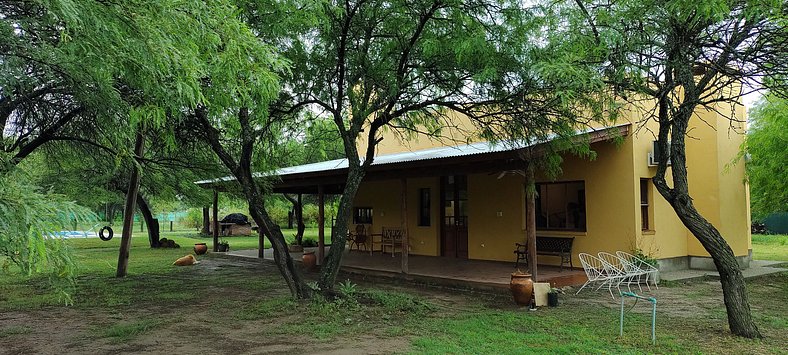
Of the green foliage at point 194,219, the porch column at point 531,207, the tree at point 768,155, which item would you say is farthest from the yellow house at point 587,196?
the green foliage at point 194,219

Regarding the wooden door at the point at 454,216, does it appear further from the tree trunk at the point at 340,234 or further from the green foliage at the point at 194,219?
the green foliage at the point at 194,219

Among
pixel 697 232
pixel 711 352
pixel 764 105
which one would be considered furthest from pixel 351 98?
pixel 764 105

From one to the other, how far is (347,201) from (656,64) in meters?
5.02

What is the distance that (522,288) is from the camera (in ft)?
27.3

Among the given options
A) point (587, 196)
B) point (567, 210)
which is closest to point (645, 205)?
point (587, 196)

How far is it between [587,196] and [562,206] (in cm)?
72

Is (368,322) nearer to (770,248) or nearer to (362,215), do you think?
(362,215)

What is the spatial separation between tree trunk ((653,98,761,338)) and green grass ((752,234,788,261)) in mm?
12147

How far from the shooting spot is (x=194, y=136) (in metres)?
9.27

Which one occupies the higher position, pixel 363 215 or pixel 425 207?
pixel 425 207

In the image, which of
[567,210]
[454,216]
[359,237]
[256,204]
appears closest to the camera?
[256,204]

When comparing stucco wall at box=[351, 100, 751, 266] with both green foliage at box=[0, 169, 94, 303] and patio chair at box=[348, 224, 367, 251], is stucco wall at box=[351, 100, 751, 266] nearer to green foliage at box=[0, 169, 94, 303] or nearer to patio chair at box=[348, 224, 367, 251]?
patio chair at box=[348, 224, 367, 251]

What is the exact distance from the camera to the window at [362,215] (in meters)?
18.0

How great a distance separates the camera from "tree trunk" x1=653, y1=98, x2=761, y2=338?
6.43 meters
